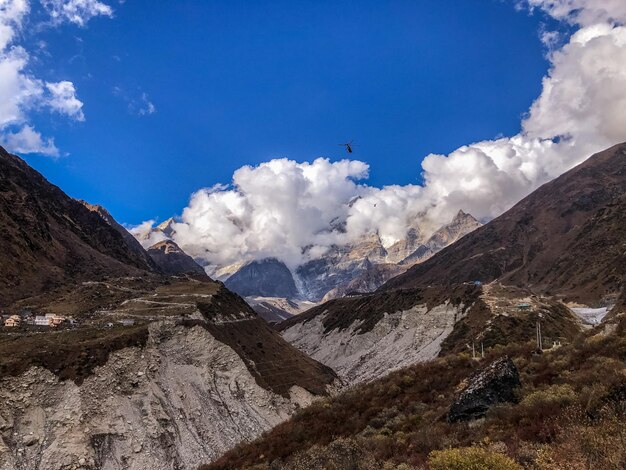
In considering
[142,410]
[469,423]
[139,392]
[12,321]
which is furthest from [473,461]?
[12,321]

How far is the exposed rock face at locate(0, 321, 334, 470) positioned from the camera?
1951 inches

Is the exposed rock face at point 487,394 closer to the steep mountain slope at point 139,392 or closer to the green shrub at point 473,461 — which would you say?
the green shrub at point 473,461

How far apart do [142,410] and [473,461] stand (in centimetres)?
5639

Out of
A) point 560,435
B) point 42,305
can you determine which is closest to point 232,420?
point 560,435

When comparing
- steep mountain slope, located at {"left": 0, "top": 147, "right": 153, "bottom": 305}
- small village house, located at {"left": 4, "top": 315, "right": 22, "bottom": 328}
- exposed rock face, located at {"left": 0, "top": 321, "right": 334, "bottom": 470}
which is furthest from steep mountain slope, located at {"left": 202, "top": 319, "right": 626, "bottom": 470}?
steep mountain slope, located at {"left": 0, "top": 147, "right": 153, "bottom": 305}

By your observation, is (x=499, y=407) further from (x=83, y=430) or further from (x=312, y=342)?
(x=312, y=342)

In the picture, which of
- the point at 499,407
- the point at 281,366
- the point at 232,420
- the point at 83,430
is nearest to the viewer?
the point at 499,407

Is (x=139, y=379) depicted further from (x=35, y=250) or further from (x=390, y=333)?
(x=35, y=250)

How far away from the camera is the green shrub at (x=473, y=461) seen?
11.9m

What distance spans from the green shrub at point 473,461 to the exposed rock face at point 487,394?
814 centimetres

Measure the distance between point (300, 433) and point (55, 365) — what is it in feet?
153

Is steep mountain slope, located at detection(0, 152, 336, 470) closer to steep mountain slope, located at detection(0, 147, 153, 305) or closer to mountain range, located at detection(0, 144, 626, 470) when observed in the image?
mountain range, located at detection(0, 144, 626, 470)

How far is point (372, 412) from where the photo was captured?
2883cm

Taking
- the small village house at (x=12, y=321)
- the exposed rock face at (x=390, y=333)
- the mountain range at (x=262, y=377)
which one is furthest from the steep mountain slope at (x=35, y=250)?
the exposed rock face at (x=390, y=333)
